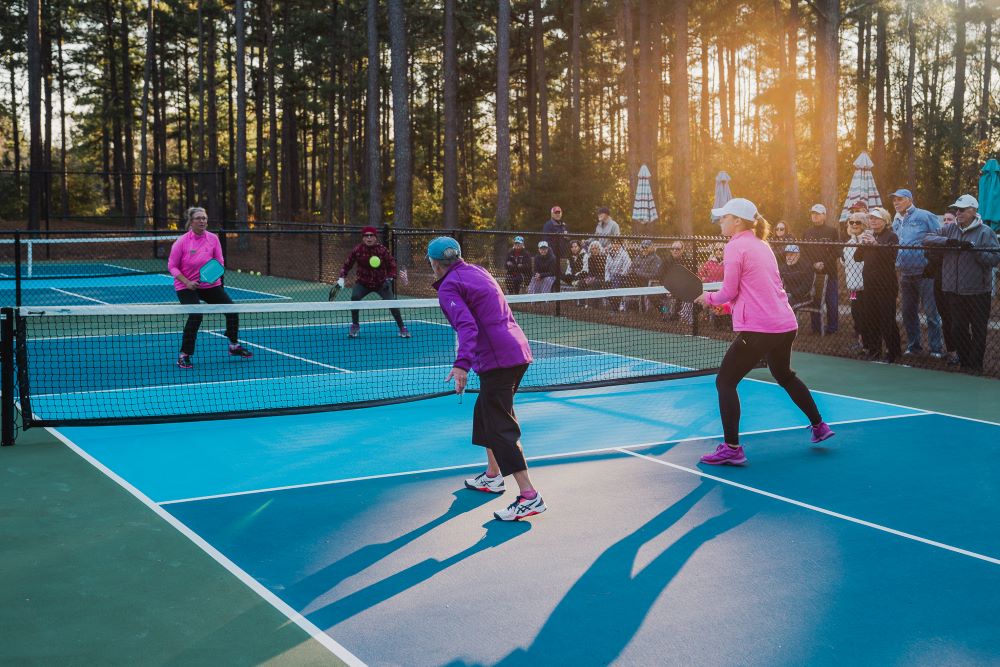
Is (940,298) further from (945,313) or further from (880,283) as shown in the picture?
(880,283)

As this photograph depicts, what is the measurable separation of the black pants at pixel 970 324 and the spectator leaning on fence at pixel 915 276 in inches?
19.2

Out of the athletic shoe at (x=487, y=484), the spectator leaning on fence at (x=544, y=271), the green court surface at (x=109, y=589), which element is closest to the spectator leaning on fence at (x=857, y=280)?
the spectator leaning on fence at (x=544, y=271)

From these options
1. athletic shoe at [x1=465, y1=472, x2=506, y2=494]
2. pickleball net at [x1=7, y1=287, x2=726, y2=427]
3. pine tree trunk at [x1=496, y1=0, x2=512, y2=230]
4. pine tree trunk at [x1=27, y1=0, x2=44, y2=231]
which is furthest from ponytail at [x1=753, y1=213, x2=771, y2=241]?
pine tree trunk at [x1=27, y1=0, x2=44, y2=231]

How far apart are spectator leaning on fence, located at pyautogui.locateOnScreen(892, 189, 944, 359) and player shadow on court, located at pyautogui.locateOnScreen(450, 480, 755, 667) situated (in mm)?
7523

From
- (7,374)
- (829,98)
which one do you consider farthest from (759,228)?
(829,98)

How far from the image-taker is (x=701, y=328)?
659 inches

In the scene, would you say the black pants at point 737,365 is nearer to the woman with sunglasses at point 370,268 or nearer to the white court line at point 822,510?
the white court line at point 822,510

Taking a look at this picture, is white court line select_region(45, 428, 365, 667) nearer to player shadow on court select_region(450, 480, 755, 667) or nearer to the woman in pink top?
player shadow on court select_region(450, 480, 755, 667)

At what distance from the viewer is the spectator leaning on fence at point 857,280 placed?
1384 centimetres

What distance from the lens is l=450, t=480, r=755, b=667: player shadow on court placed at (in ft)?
15.2

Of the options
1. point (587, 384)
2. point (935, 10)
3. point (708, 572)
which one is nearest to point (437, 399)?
point (587, 384)

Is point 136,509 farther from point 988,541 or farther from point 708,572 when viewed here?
point 988,541

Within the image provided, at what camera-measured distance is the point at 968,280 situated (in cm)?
1263

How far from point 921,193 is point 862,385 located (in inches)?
1054
